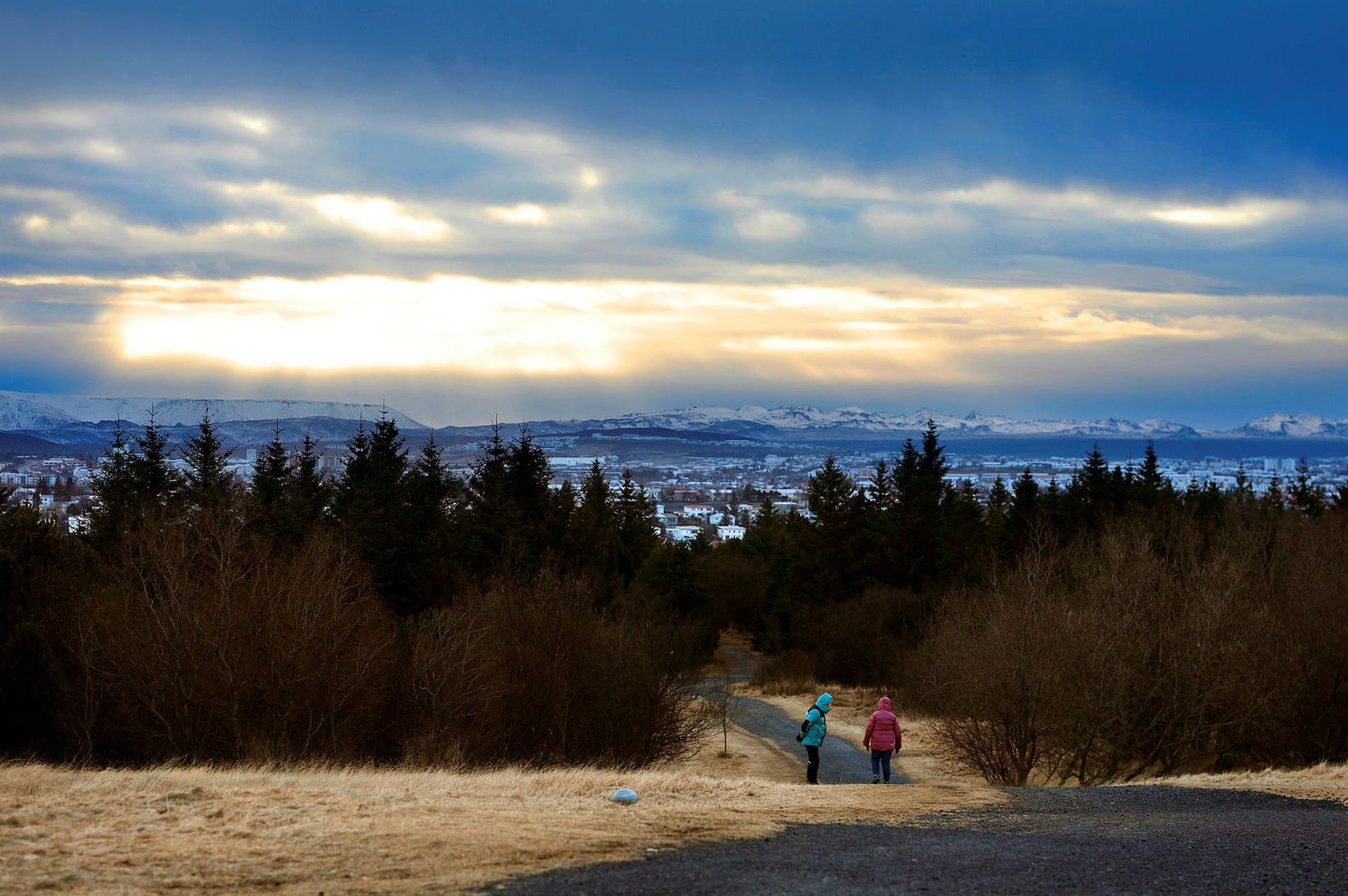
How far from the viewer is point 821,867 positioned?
11.0 metres

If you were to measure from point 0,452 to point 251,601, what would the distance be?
144 metres

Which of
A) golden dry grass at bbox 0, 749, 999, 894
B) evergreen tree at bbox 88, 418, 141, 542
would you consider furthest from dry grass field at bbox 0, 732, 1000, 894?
evergreen tree at bbox 88, 418, 141, 542

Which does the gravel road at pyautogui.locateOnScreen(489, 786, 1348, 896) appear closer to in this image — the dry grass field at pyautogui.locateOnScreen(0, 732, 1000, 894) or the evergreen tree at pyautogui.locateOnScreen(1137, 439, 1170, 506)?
the dry grass field at pyautogui.locateOnScreen(0, 732, 1000, 894)

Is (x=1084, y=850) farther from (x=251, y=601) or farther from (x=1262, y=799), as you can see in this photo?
(x=251, y=601)

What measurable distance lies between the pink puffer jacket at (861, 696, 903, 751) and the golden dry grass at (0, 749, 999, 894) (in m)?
4.44

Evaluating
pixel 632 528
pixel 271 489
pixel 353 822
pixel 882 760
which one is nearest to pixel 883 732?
pixel 882 760

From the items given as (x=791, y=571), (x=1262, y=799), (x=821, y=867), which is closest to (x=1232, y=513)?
(x=791, y=571)

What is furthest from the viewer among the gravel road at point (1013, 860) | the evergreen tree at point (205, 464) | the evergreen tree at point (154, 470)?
the evergreen tree at point (154, 470)

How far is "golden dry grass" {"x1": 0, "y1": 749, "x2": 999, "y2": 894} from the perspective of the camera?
1001cm

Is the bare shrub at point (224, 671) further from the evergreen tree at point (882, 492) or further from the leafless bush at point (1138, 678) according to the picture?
the evergreen tree at point (882, 492)

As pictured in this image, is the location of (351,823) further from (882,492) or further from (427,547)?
(882,492)

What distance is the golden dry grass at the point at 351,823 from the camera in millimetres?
10008

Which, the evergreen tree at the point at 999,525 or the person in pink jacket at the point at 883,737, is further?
the evergreen tree at the point at 999,525

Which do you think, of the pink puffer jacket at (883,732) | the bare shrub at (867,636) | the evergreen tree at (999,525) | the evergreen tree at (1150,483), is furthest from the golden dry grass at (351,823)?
the evergreen tree at (1150,483)
